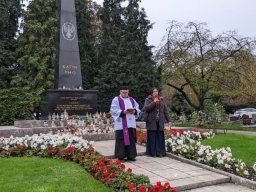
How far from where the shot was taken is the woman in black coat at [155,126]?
7.93m

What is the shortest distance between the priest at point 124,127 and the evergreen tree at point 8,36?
20597mm

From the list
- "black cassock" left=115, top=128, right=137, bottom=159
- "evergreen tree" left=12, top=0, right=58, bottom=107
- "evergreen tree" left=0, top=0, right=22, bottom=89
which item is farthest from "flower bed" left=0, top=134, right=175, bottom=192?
"evergreen tree" left=0, top=0, right=22, bottom=89

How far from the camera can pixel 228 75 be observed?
18781 millimetres

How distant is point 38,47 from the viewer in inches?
1106

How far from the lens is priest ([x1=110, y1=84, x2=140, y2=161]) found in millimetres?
7402

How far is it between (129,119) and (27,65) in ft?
72.4

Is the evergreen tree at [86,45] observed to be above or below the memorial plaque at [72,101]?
above

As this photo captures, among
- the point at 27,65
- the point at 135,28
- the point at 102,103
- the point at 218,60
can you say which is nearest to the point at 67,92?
the point at 218,60

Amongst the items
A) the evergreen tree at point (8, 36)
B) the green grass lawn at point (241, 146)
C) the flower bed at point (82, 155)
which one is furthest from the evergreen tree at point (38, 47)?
the flower bed at point (82, 155)

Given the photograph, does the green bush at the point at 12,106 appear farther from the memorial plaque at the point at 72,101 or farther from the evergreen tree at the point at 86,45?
the evergreen tree at the point at 86,45

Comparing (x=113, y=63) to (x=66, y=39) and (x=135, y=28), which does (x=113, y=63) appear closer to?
(x=135, y=28)

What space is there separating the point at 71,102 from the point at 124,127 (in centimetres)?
659

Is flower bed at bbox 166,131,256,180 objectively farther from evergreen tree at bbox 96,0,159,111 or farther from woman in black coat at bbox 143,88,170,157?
evergreen tree at bbox 96,0,159,111

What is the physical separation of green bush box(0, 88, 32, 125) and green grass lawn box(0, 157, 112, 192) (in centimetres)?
920
